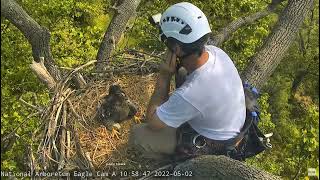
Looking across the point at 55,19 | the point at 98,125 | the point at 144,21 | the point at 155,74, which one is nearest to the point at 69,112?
the point at 98,125

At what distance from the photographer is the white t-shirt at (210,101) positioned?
2.96 meters

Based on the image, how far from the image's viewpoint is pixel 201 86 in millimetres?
2941

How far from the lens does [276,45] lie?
566 cm

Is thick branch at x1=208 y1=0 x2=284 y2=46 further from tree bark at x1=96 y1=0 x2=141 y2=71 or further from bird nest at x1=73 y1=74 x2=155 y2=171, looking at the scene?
bird nest at x1=73 y1=74 x2=155 y2=171

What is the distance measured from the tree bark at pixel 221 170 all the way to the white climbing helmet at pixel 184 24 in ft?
2.52

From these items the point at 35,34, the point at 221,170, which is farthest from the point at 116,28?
the point at 221,170

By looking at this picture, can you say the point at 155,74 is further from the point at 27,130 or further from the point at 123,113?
the point at 27,130

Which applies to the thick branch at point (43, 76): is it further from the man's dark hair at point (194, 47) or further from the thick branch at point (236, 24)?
the thick branch at point (236, 24)

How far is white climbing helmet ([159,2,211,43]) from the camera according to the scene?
120 inches

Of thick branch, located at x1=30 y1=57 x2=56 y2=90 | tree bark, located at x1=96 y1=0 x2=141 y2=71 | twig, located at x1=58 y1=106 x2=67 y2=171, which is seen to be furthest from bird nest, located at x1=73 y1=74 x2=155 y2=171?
tree bark, located at x1=96 y1=0 x2=141 y2=71

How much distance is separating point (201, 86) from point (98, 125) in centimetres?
137

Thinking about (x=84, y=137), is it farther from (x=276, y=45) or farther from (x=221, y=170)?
(x=276, y=45)

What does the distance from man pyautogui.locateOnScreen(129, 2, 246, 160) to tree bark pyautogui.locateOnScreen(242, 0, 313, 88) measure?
2239 millimetres

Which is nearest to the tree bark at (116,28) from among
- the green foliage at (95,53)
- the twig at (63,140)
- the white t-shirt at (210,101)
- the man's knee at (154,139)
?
the green foliage at (95,53)
